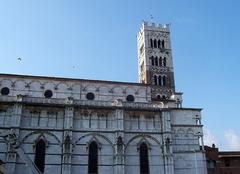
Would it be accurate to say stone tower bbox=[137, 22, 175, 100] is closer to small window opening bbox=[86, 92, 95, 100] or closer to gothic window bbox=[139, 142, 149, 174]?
small window opening bbox=[86, 92, 95, 100]

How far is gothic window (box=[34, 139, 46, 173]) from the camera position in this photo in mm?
36219

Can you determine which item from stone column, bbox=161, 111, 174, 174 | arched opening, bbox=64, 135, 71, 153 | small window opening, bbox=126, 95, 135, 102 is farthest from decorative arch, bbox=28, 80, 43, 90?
stone column, bbox=161, 111, 174, 174

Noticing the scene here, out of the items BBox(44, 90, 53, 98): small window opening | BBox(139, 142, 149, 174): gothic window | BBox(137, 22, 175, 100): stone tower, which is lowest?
BBox(139, 142, 149, 174): gothic window

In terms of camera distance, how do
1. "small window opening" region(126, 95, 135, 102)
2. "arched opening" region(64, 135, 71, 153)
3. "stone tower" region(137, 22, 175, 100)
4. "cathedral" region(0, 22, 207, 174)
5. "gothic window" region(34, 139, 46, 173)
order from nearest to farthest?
"gothic window" region(34, 139, 46, 173), "cathedral" region(0, 22, 207, 174), "arched opening" region(64, 135, 71, 153), "small window opening" region(126, 95, 135, 102), "stone tower" region(137, 22, 175, 100)

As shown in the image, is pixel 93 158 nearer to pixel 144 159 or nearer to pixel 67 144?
pixel 67 144

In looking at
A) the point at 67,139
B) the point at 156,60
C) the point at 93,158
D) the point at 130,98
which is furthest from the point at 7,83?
the point at 156,60

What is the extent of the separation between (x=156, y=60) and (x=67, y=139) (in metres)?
26.5

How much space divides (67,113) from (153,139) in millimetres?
10433

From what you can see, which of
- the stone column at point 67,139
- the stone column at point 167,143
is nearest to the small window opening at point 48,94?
the stone column at point 67,139

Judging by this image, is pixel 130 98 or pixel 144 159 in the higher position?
pixel 130 98

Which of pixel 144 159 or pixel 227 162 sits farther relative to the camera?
pixel 227 162

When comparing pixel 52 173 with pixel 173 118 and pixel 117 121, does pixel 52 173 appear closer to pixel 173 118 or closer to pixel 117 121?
pixel 117 121

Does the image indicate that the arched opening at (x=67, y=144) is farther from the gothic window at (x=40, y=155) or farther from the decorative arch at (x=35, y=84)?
the decorative arch at (x=35, y=84)

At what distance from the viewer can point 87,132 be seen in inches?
1510
